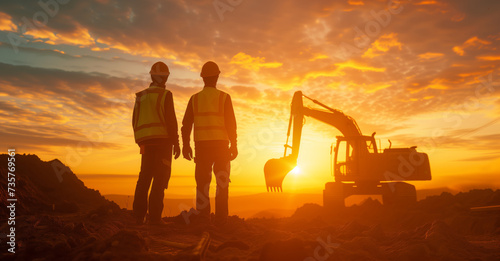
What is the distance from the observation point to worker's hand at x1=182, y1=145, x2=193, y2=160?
20.0ft

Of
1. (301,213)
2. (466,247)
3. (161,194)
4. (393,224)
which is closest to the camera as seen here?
(466,247)

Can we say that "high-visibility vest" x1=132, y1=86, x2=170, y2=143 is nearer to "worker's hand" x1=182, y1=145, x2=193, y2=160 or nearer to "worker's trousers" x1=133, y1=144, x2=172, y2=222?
"worker's trousers" x1=133, y1=144, x2=172, y2=222

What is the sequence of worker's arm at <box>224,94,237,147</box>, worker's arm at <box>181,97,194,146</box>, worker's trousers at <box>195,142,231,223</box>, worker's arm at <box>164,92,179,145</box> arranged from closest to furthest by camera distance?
worker's arm at <box>164,92,179,145</box>, worker's trousers at <box>195,142,231,223</box>, worker's arm at <box>224,94,237,147</box>, worker's arm at <box>181,97,194,146</box>

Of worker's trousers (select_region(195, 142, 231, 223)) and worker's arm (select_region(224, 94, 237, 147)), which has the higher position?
worker's arm (select_region(224, 94, 237, 147))

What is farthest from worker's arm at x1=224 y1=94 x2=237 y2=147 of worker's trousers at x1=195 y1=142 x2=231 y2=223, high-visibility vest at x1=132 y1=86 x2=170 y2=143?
high-visibility vest at x1=132 y1=86 x2=170 y2=143

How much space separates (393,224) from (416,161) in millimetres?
4066

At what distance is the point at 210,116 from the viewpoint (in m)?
5.96

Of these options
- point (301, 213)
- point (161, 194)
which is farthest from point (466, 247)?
point (301, 213)

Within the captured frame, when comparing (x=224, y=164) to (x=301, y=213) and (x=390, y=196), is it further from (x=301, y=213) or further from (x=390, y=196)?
(x=390, y=196)

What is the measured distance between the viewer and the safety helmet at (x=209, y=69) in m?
6.18

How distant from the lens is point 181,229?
523 cm

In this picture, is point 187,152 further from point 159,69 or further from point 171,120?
point 159,69

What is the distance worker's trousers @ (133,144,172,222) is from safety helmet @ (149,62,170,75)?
1.18 m

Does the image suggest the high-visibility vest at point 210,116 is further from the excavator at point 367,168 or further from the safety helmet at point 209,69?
the excavator at point 367,168
